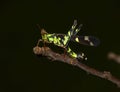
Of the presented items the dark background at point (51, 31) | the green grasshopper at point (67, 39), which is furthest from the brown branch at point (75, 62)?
the dark background at point (51, 31)

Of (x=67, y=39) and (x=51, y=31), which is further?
(x=51, y=31)

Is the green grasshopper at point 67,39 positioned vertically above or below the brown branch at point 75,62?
above

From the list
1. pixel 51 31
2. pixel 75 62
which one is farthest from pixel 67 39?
pixel 51 31

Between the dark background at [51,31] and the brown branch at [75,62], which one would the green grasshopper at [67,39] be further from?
the dark background at [51,31]

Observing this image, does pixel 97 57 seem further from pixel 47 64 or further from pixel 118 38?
pixel 47 64

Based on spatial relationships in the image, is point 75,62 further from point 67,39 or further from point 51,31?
point 51,31

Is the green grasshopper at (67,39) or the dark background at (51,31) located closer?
the green grasshopper at (67,39)

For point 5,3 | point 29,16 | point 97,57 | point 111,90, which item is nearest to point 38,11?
point 29,16

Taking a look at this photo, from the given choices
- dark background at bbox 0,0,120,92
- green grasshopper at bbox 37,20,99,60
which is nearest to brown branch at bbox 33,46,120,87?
green grasshopper at bbox 37,20,99,60
